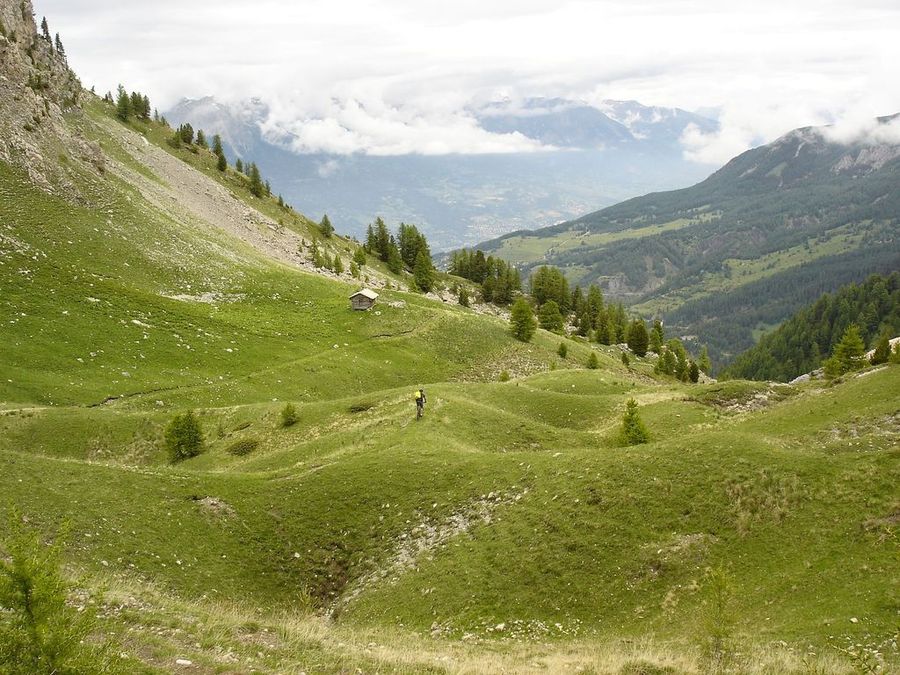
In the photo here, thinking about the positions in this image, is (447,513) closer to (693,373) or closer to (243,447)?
(243,447)

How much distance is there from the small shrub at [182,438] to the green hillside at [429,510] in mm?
967

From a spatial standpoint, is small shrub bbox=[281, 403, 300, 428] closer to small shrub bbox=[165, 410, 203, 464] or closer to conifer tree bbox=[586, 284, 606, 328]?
small shrub bbox=[165, 410, 203, 464]

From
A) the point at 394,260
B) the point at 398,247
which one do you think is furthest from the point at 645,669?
the point at 398,247

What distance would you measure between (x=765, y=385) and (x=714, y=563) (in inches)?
1317

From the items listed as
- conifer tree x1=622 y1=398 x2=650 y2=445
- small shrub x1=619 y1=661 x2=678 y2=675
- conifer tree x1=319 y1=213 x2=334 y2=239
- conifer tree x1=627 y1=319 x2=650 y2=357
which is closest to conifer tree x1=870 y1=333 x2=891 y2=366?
conifer tree x1=622 y1=398 x2=650 y2=445

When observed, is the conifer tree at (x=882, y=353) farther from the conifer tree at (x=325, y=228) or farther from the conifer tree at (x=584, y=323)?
the conifer tree at (x=325, y=228)

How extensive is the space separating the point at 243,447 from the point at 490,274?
11373 cm

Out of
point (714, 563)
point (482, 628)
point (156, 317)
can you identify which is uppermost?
point (156, 317)

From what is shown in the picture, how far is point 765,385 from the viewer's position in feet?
171

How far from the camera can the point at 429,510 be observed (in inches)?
1259

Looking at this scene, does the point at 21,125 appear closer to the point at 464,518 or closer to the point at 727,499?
the point at 464,518

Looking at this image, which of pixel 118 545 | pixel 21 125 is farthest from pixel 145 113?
pixel 118 545

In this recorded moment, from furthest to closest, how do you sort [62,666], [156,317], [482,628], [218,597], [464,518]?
[156,317] → [464,518] → [218,597] → [482,628] → [62,666]

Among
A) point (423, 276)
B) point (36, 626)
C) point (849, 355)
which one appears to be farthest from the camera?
point (423, 276)
